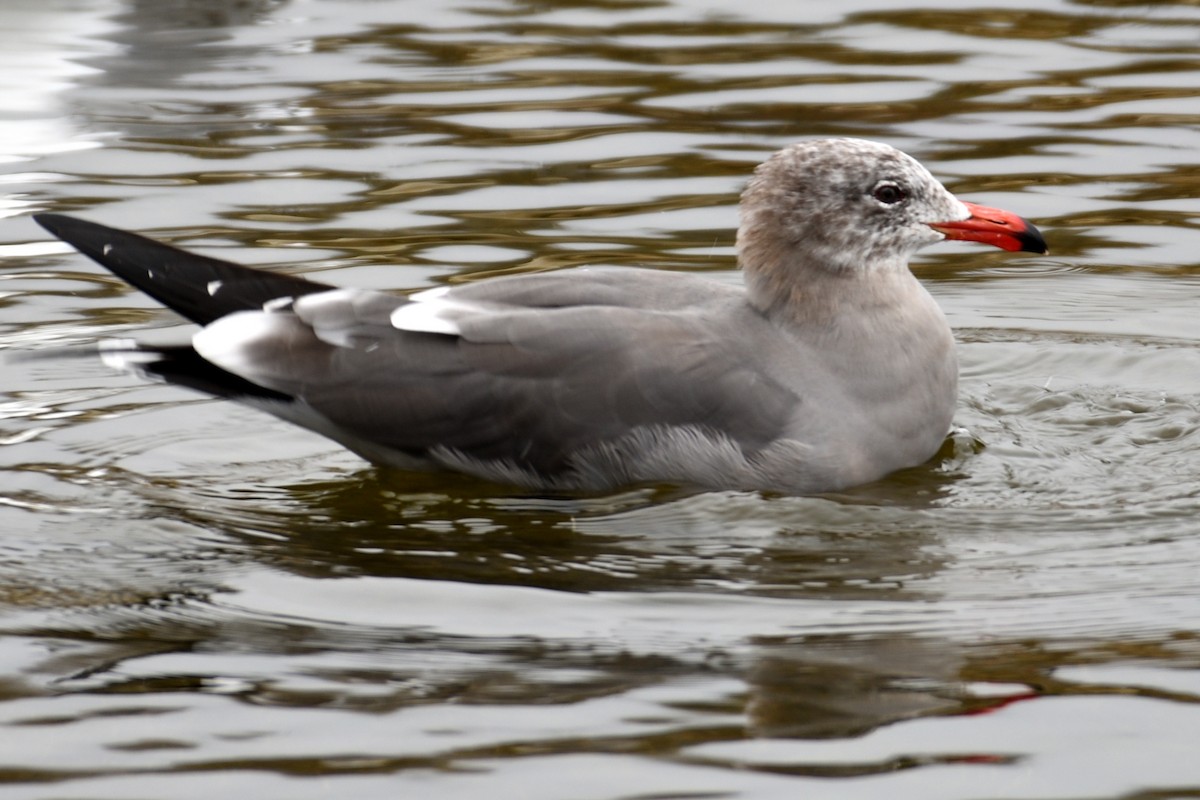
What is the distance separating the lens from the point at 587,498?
266 inches

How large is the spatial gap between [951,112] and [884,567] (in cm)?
554

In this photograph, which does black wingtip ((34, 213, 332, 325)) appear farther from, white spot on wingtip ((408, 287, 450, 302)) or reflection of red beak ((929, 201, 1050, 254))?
reflection of red beak ((929, 201, 1050, 254))

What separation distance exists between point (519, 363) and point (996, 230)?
5.82 feet

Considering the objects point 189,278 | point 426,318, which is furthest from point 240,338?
point 426,318

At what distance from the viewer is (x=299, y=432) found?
7.72m

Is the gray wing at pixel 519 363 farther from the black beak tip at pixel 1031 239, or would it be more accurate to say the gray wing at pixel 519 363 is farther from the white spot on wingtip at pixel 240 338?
the black beak tip at pixel 1031 239

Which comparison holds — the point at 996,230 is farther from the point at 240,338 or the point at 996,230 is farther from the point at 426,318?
the point at 240,338

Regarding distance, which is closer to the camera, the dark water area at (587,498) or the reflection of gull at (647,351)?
the dark water area at (587,498)

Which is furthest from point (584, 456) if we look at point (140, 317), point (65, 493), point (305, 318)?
point (140, 317)

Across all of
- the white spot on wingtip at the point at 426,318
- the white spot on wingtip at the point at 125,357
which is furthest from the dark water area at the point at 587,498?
the white spot on wingtip at the point at 426,318

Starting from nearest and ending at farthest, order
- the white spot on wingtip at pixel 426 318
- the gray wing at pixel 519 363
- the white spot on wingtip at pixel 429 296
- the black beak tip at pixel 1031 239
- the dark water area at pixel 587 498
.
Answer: the dark water area at pixel 587 498 < the gray wing at pixel 519 363 < the white spot on wingtip at pixel 426 318 < the white spot on wingtip at pixel 429 296 < the black beak tip at pixel 1031 239

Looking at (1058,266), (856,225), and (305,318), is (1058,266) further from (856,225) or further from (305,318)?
(305,318)

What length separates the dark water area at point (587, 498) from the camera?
4.83 m

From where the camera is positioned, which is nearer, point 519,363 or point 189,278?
point 519,363
